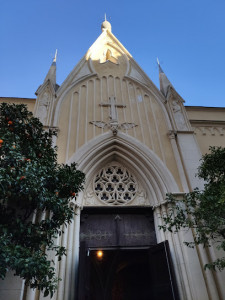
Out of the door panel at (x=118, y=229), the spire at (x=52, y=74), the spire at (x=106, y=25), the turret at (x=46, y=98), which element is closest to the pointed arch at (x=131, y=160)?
the door panel at (x=118, y=229)

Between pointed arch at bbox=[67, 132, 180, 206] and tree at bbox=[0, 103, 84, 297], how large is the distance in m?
2.62

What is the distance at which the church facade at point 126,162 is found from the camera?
6.49 meters

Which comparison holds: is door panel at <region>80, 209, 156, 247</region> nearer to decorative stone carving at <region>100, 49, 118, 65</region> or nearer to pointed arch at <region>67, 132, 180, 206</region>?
pointed arch at <region>67, 132, 180, 206</region>

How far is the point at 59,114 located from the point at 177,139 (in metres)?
4.99

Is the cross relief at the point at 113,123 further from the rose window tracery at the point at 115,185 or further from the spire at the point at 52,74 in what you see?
the spire at the point at 52,74

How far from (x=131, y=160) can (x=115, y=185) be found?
1.18m

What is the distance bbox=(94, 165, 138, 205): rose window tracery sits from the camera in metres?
8.30

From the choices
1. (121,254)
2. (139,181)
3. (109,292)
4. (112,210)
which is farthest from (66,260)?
(109,292)

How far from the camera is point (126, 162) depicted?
9.05 meters

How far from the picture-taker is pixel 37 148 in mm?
5625

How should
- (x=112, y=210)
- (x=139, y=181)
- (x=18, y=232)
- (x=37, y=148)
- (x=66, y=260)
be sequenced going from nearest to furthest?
(x=18, y=232), (x=37, y=148), (x=66, y=260), (x=112, y=210), (x=139, y=181)

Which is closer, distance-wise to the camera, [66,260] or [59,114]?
[66,260]

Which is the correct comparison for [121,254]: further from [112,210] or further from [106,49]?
[106,49]

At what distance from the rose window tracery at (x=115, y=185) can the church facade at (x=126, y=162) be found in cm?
4
